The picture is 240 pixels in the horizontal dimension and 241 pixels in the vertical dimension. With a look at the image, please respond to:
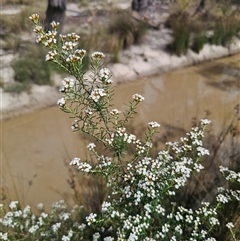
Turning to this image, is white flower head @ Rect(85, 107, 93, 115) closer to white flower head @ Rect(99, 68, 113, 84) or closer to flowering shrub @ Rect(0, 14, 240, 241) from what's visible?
flowering shrub @ Rect(0, 14, 240, 241)

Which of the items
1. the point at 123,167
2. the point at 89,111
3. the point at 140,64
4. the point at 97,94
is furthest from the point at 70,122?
the point at 97,94

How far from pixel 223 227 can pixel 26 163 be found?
226 centimetres

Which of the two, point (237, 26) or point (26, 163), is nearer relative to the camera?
point (26, 163)

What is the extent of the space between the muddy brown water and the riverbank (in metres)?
0.09

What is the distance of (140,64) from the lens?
539cm

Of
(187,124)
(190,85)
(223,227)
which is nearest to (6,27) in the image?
(190,85)

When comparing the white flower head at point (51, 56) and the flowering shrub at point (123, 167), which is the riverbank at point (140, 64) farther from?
the white flower head at point (51, 56)

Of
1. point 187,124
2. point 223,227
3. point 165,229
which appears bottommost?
point 187,124

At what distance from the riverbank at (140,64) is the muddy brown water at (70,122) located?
87 mm

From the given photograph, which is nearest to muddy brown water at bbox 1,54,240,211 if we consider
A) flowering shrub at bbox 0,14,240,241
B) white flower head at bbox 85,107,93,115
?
flowering shrub at bbox 0,14,240,241

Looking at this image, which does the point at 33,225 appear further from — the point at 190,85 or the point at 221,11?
the point at 221,11

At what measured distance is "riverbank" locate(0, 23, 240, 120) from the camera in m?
4.45

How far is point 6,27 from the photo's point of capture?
5.95 metres

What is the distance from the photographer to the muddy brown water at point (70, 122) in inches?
140
